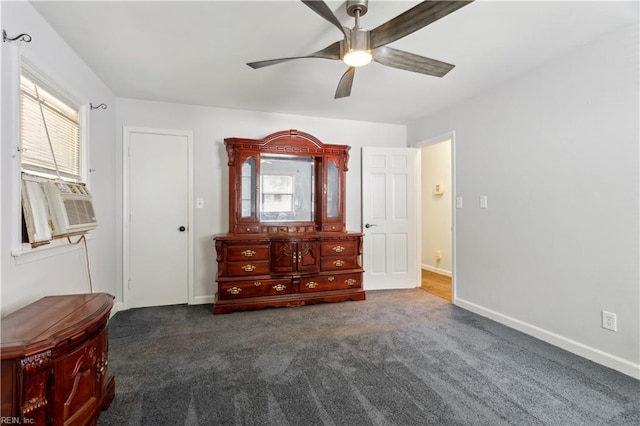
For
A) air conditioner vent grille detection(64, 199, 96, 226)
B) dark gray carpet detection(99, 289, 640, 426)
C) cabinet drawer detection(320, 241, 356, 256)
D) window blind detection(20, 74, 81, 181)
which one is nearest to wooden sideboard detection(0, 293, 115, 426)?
dark gray carpet detection(99, 289, 640, 426)

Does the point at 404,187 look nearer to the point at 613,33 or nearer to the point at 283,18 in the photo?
the point at 613,33

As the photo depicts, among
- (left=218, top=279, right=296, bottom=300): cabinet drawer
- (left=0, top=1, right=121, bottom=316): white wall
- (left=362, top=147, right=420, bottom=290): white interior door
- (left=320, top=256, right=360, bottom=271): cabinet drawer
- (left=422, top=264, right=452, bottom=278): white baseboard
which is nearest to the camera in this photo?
(left=0, top=1, right=121, bottom=316): white wall

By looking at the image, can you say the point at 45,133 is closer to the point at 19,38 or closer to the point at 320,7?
the point at 19,38

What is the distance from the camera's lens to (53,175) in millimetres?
2059

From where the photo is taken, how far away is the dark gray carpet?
63.2 inches

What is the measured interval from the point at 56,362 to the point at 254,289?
2.12 metres

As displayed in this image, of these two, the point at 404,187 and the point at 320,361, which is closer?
the point at 320,361

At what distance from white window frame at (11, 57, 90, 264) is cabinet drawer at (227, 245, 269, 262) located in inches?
50.0

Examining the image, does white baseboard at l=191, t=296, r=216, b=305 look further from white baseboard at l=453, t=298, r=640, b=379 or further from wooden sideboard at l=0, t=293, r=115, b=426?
white baseboard at l=453, t=298, r=640, b=379

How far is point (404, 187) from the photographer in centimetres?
417

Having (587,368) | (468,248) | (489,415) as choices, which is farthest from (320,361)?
(468,248)

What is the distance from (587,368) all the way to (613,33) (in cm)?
242

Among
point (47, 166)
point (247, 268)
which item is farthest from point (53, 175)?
point (247, 268)

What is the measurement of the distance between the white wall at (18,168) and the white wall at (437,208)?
4.42 meters
